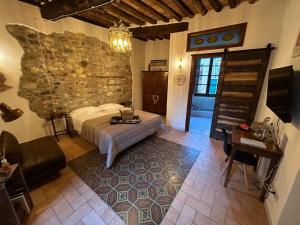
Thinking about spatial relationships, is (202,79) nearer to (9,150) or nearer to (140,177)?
(140,177)

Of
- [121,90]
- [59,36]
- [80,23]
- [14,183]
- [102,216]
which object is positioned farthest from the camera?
[121,90]

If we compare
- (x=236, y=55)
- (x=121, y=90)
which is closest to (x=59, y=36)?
(x=121, y=90)

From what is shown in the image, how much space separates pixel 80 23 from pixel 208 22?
10.7 feet

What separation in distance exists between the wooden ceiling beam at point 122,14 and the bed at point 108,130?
245 centimetres

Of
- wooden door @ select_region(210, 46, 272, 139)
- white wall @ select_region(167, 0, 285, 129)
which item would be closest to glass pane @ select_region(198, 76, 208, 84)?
white wall @ select_region(167, 0, 285, 129)

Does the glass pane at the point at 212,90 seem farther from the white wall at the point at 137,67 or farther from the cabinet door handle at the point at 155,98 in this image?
the white wall at the point at 137,67

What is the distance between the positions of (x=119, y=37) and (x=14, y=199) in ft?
8.82

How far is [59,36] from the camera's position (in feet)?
10.3

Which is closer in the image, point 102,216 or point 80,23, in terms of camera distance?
point 102,216

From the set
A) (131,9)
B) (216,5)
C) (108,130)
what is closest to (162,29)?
(131,9)

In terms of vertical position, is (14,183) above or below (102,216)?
above

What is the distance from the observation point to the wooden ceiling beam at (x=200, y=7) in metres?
2.73

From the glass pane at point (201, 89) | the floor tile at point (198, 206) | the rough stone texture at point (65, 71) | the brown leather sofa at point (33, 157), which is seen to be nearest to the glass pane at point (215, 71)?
the glass pane at point (201, 89)

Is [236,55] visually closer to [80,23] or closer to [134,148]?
[134,148]
